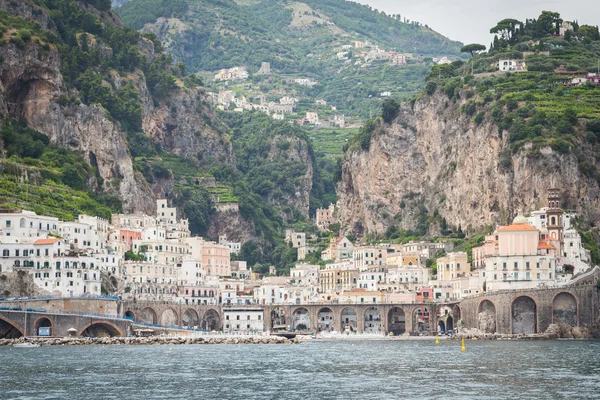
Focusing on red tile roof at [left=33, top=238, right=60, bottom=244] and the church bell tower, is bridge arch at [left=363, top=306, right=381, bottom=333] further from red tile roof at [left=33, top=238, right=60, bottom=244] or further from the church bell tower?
red tile roof at [left=33, top=238, right=60, bottom=244]

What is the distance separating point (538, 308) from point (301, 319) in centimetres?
4381

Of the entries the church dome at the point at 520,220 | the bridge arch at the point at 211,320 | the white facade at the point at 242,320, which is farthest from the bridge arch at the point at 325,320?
the church dome at the point at 520,220

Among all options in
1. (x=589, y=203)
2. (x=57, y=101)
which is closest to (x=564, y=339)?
(x=589, y=203)

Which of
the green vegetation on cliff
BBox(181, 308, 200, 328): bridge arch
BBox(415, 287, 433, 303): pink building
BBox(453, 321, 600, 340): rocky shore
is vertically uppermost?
the green vegetation on cliff

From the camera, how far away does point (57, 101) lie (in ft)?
618

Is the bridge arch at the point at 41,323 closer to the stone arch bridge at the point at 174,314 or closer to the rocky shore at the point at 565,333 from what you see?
the stone arch bridge at the point at 174,314

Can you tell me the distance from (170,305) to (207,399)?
8588 cm

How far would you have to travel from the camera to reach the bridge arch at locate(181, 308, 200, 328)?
172 meters

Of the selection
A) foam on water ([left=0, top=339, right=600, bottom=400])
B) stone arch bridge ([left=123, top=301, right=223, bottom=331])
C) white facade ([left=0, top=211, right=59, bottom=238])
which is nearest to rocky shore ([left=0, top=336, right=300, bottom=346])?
foam on water ([left=0, top=339, right=600, bottom=400])

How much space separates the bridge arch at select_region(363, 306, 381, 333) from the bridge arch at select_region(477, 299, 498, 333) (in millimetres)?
23328

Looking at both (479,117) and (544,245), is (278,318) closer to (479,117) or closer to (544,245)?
(544,245)

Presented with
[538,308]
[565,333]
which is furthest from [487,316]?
[565,333]

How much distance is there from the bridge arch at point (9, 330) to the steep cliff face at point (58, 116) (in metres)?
46.9

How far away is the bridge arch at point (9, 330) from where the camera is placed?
456 feet
